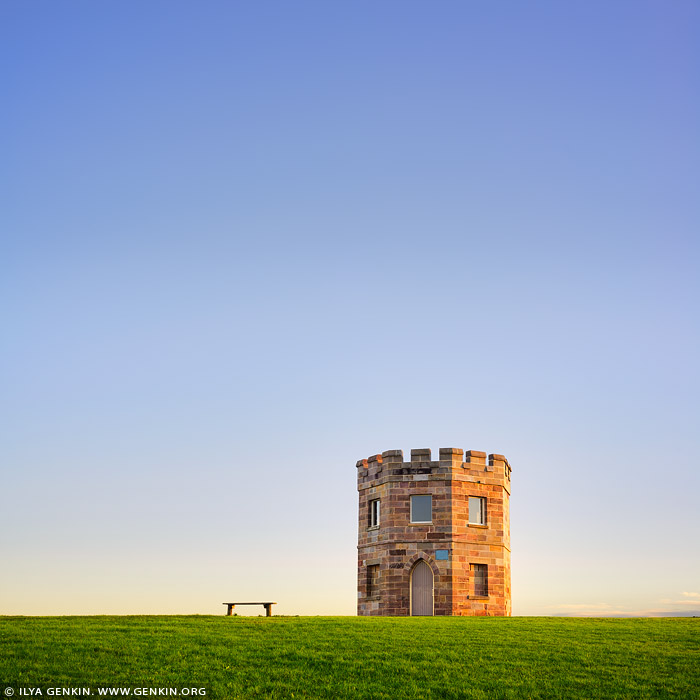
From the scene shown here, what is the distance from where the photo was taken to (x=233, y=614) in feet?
118

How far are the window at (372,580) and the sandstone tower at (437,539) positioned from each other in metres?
0.05

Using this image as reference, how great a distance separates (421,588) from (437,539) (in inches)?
103

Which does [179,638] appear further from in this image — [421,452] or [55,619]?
[421,452]

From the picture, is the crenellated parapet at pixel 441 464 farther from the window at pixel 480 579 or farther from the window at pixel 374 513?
the window at pixel 480 579

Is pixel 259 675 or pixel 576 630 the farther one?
pixel 576 630

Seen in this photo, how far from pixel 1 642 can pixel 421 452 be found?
24.6 meters

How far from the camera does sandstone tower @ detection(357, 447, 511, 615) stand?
142 ft

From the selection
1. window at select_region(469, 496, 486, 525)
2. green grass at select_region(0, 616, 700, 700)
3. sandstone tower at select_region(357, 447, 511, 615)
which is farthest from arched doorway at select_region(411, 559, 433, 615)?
green grass at select_region(0, 616, 700, 700)

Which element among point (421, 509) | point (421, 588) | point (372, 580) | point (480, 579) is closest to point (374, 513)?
point (421, 509)

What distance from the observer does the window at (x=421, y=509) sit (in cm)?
4409

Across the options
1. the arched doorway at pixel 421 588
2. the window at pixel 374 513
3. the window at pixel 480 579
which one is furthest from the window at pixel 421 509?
the window at pixel 480 579

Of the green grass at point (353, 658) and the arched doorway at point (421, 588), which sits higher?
the arched doorway at point (421, 588)

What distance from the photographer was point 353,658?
23.5 metres

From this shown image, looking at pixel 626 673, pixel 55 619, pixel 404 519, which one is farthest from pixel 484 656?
pixel 404 519
